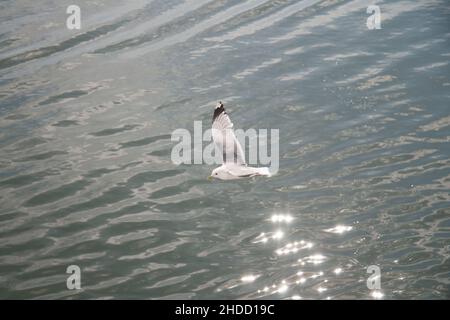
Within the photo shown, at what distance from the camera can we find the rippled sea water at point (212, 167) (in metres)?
10.3

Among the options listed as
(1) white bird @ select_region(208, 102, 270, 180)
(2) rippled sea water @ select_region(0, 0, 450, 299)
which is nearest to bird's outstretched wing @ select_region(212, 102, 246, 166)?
(1) white bird @ select_region(208, 102, 270, 180)

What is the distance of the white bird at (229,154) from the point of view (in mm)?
10945

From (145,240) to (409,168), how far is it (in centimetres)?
503

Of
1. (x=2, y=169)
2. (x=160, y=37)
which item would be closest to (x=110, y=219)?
(x=2, y=169)

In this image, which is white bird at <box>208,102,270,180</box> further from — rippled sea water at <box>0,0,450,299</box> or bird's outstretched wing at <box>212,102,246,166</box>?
rippled sea water at <box>0,0,450,299</box>

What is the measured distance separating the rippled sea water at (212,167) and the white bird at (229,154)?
795mm

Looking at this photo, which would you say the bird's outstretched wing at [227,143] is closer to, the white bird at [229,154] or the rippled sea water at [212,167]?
the white bird at [229,154]

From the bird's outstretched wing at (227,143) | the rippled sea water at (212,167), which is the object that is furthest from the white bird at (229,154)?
the rippled sea water at (212,167)

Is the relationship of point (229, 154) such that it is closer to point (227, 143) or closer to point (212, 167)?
point (227, 143)

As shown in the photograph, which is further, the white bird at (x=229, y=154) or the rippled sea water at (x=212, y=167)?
the white bird at (x=229, y=154)

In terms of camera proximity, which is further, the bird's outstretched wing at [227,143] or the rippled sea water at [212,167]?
the bird's outstretched wing at [227,143]

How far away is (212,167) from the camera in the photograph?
12562mm

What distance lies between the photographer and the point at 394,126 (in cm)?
1345
